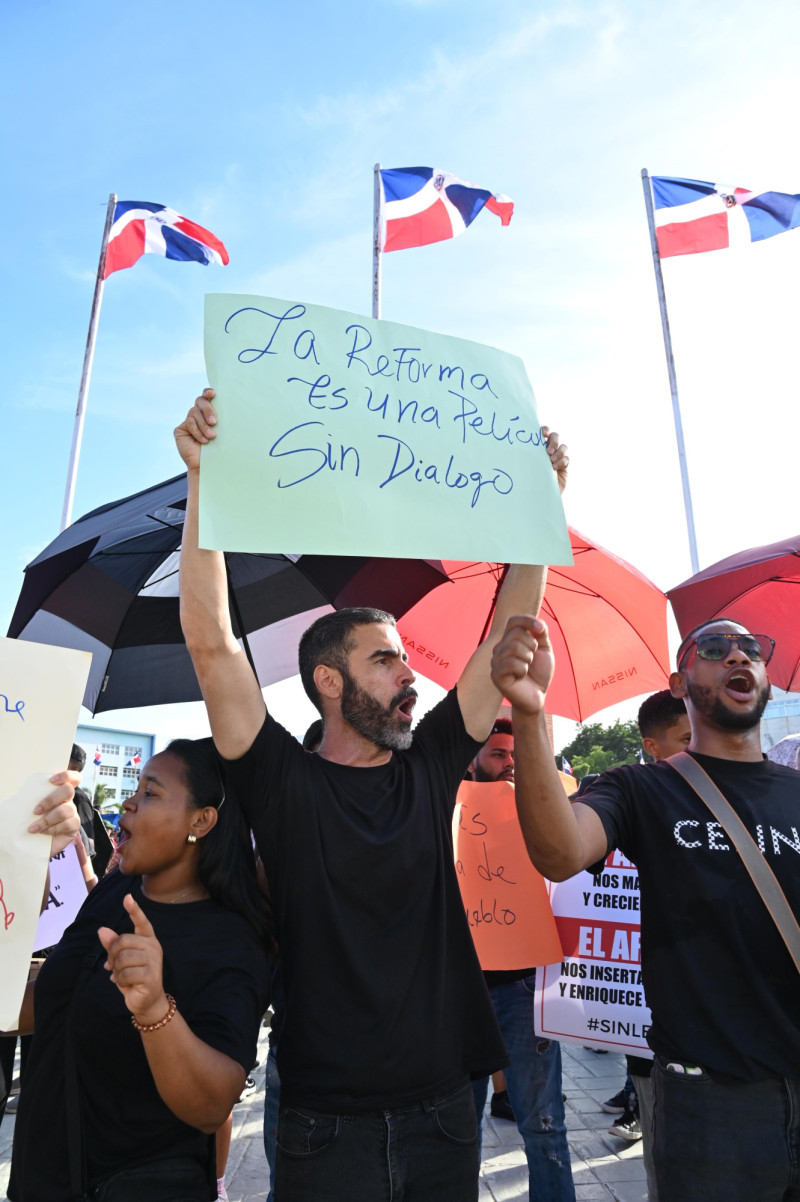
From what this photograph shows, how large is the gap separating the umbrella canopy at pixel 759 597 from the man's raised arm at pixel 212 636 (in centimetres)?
254

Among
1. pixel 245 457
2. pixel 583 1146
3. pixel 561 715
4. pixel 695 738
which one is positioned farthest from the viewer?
pixel 561 715

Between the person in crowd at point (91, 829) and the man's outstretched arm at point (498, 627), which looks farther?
the person in crowd at point (91, 829)

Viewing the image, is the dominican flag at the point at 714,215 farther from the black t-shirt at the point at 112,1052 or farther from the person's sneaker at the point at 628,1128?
the black t-shirt at the point at 112,1052

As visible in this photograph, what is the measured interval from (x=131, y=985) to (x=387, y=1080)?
2.12ft

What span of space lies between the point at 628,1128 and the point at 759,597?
307 centimetres

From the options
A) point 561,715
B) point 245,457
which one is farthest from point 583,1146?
point 245,457

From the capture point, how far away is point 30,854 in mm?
1821

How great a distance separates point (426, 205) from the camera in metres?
10.5

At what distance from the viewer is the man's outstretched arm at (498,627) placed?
2.47m

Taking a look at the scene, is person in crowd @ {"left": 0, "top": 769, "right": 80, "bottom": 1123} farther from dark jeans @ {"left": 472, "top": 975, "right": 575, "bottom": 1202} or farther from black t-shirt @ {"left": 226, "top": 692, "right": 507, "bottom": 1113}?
dark jeans @ {"left": 472, "top": 975, "right": 575, "bottom": 1202}

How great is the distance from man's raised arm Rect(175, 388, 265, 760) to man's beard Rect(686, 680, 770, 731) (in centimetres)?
137

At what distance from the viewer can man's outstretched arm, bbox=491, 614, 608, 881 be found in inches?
81.1

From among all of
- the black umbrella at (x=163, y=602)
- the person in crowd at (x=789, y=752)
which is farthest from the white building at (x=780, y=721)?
the black umbrella at (x=163, y=602)

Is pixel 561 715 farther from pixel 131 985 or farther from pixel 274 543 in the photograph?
pixel 131 985
